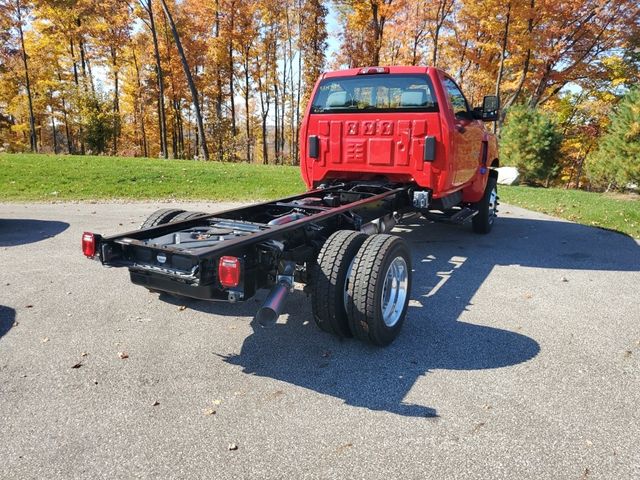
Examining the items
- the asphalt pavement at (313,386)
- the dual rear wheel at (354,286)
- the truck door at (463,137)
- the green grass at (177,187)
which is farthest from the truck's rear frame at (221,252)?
the green grass at (177,187)

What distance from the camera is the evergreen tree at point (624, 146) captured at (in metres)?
13.5

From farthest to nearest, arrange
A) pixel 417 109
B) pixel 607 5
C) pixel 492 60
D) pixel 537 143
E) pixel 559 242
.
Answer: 1. pixel 492 60
2. pixel 607 5
3. pixel 537 143
4. pixel 559 242
5. pixel 417 109

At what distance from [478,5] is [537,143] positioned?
7.84m

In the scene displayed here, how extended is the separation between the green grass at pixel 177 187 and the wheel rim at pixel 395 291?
6727 millimetres

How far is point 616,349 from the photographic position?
12.3ft

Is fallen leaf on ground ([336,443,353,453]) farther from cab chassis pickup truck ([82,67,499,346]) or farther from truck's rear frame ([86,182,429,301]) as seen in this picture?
truck's rear frame ([86,182,429,301])

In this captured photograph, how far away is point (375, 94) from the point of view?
618 centimetres

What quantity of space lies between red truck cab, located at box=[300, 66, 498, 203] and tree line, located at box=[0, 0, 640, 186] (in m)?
13.0

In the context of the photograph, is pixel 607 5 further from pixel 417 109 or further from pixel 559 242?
pixel 417 109

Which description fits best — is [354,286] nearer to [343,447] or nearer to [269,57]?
[343,447]

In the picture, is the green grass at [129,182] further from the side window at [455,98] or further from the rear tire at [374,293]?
the rear tire at [374,293]

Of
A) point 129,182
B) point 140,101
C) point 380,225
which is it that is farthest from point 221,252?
point 140,101

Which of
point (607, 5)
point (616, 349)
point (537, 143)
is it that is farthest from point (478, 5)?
point (616, 349)

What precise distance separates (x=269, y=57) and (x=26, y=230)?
28.8m
